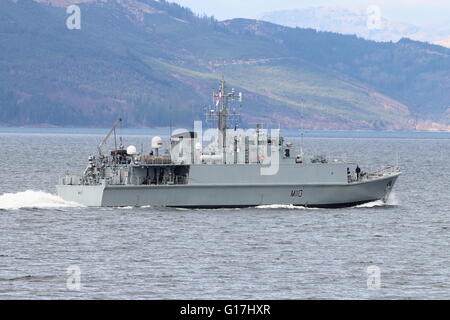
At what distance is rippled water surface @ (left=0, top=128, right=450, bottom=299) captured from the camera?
133ft

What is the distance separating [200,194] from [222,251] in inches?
530

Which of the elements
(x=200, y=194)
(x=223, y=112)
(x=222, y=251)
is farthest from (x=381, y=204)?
(x=222, y=251)

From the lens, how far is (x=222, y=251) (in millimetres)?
49625

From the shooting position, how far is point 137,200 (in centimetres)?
6300

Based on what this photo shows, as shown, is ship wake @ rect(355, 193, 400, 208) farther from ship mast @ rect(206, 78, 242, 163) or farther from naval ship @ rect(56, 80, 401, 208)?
ship mast @ rect(206, 78, 242, 163)

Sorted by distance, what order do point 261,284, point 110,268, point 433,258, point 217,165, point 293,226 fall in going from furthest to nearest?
point 217,165
point 293,226
point 433,258
point 110,268
point 261,284

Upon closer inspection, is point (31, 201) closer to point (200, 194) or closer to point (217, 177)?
point (200, 194)

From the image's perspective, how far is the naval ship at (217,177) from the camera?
205 feet

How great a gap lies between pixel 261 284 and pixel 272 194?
73.3 feet

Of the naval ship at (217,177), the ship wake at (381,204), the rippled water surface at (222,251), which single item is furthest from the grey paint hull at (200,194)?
the ship wake at (381,204)

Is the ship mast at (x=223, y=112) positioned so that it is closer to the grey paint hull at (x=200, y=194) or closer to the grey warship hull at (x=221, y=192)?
the grey warship hull at (x=221, y=192)

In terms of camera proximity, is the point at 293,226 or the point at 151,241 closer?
the point at 151,241
